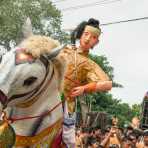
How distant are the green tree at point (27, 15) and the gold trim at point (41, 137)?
34.9m

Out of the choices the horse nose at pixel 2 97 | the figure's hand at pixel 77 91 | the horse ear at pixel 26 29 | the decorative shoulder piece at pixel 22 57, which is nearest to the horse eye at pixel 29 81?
the decorative shoulder piece at pixel 22 57

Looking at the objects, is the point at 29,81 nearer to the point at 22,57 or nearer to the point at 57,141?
the point at 22,57

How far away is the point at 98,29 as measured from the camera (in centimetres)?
823

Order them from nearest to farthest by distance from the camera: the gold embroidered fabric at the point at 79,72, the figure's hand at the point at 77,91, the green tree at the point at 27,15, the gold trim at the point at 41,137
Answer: the gold trim at the point at 41,137 → the figure's hand at the point at 77,91 → the gold embroidered fabric at the point at 79,72 → the green tree at the point at 27,15

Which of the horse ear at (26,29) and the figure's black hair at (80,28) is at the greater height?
the horse ear at (26,29)

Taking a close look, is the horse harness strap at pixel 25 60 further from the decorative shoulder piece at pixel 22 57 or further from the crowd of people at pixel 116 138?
the crowd of people at pixel 116 138

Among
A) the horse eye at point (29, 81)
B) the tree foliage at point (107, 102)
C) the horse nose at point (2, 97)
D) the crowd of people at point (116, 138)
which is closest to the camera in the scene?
the horse nose at point (2, 97)

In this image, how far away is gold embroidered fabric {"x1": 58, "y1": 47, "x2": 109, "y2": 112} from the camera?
7.65 m

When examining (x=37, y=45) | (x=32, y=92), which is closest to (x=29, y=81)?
(x=32, y=92)

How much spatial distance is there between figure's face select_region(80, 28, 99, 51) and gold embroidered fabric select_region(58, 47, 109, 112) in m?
0.08

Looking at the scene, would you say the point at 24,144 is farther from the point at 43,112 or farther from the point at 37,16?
the point at 37,16

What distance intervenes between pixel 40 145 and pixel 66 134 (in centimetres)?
40

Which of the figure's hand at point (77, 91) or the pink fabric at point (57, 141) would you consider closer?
the pink fabric at point (57, 141)

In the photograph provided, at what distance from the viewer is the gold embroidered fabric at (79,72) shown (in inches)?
301
